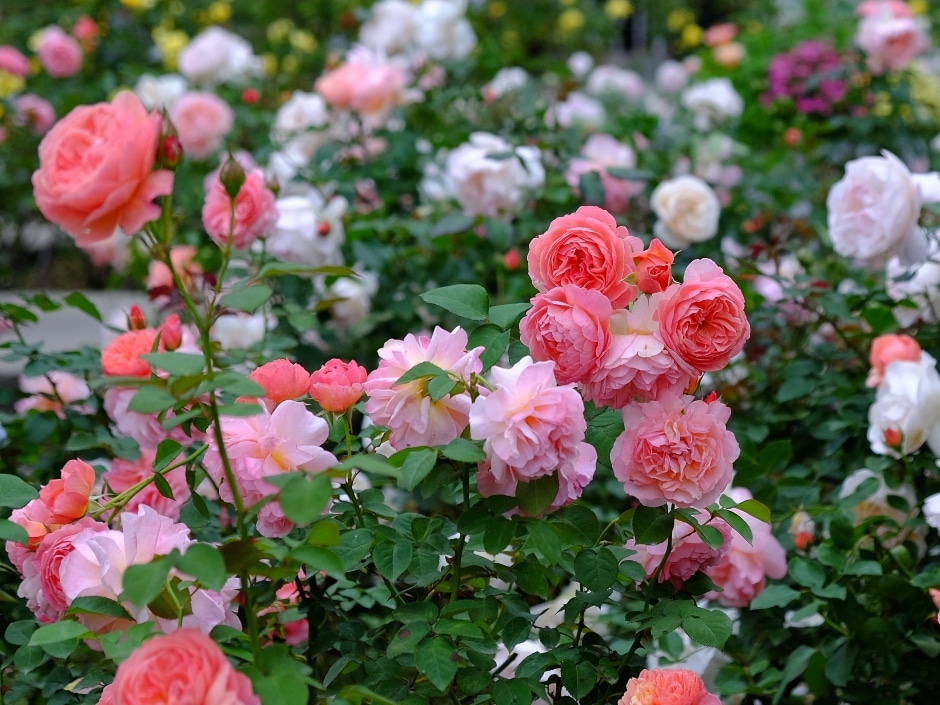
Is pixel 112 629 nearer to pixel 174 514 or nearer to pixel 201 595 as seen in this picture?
pixel 201 595

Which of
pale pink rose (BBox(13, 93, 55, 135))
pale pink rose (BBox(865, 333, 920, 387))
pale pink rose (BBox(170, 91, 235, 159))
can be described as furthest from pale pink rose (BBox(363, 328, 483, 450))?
pale pink rose (BBox(13, 93, 55, 135))

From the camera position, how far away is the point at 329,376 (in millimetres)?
862

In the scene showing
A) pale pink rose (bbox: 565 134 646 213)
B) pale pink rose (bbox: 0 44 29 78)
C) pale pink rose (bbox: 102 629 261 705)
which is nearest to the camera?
pale pink rose (bbox: 102 629 261 705)

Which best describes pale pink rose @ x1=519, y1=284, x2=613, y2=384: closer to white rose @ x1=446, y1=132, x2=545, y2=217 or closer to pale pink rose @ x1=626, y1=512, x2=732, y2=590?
pale pink rose @ x1=626, y1=512, x2=732, y2=590

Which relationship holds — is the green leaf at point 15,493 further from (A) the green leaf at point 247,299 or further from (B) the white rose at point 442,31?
(B) the white rose at point 442,31

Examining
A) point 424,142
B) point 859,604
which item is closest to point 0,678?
point 859,604

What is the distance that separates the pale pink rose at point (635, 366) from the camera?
2.57 feet

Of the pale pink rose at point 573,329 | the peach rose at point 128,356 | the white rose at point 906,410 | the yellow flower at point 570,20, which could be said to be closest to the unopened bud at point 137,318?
the peach rose at point 128,356

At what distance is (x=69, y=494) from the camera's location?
88cm

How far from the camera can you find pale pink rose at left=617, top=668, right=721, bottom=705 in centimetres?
81

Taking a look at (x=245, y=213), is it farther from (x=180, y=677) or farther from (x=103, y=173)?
(x=180, y=677)

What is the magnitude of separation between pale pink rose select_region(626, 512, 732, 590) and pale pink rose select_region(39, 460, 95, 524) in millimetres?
485

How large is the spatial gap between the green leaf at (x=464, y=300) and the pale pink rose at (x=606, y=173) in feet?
3.64

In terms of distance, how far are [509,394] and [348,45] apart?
469 cm
